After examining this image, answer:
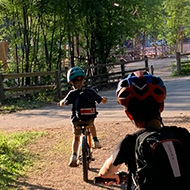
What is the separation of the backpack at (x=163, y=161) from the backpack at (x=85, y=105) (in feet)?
12.4

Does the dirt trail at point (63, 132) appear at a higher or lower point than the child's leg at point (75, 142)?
lower

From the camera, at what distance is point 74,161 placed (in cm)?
638

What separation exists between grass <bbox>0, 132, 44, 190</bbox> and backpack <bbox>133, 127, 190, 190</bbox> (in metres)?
3.88

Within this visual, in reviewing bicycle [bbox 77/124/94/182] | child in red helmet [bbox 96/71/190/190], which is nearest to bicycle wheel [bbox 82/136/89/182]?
bicycle [bbox 77/124/94/182]

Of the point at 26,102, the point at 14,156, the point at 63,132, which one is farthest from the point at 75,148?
the point at 26,102

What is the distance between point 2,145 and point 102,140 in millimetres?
1983

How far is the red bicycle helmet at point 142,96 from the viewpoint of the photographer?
103 inches

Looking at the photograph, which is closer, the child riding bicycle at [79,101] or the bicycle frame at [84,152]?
the bicycle frame at [84,152]

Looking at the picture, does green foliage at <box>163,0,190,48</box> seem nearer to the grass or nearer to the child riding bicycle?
the grass

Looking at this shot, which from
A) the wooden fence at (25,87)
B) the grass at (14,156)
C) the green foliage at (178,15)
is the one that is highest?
the green foliage at (178,15)

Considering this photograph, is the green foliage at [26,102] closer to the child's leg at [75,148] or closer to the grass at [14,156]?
the grass at [14,156]

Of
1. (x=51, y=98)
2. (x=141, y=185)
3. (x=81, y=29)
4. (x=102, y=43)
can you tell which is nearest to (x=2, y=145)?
(x=141, y=185)

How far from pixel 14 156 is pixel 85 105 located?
2134 millimetres

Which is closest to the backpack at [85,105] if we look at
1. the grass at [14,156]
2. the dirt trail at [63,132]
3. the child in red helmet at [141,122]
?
the dirt trail at [63,132]
